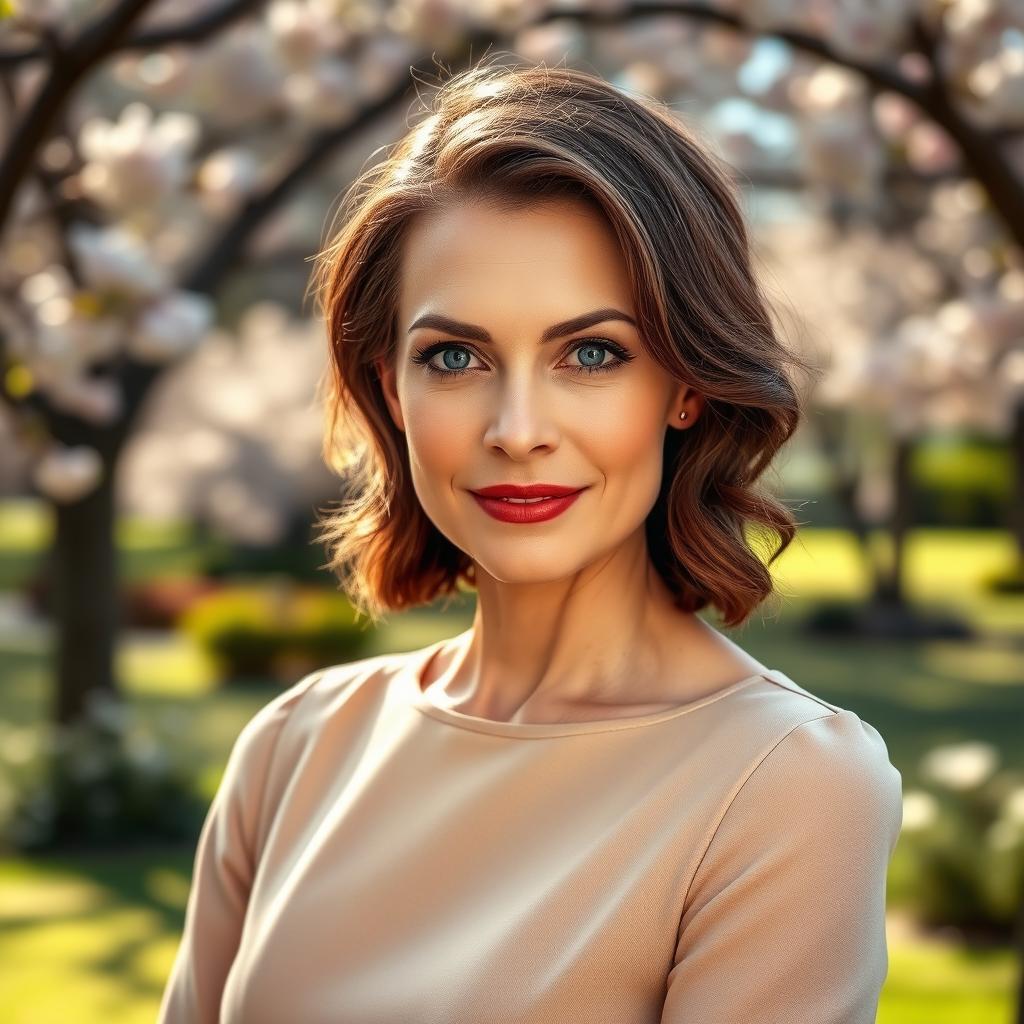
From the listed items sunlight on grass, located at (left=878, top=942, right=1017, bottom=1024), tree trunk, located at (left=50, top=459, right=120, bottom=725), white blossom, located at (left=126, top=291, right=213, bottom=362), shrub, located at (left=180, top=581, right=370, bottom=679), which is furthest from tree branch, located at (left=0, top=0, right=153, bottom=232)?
Result: shrub, located at (left=180, top=581, right=370, bottom=679)

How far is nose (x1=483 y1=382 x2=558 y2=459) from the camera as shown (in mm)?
1665

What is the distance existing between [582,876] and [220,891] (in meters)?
0.62

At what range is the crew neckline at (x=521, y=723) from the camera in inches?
66.8

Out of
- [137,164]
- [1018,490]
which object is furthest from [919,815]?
[1018,490]

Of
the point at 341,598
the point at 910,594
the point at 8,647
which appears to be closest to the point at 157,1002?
the point at 341,598

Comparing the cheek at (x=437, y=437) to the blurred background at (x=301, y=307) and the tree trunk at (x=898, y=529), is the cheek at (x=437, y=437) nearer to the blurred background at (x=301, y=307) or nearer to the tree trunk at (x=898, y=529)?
the blurred background at (x=301, y=307)

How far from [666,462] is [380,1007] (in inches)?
29.3

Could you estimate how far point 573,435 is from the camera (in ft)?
5.58

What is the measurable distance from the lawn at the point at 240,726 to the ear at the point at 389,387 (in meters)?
0.56

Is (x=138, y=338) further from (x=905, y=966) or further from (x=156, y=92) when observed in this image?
(x=905, y=966)

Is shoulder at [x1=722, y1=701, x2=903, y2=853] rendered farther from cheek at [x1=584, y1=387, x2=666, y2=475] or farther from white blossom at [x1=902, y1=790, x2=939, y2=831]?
white blossom at [x1=902, y1=790, x2=939, y2=831]

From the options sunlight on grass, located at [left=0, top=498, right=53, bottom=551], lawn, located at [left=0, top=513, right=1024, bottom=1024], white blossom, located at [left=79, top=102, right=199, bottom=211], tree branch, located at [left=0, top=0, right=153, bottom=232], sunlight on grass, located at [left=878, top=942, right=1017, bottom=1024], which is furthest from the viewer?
sunlight on grass, located at [left=0, top=498, right=53, bottom=551]

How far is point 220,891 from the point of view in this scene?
79.1 inches

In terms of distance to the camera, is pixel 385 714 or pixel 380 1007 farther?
pixel 385 714
